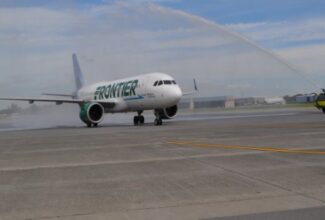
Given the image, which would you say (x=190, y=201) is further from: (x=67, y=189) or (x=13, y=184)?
(x=13, y=184)

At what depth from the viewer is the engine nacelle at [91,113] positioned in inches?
1447

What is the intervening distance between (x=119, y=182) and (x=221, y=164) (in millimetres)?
2982

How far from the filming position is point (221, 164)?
37.2 ft

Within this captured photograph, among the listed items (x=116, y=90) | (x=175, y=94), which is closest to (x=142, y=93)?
(x=175, y=94)

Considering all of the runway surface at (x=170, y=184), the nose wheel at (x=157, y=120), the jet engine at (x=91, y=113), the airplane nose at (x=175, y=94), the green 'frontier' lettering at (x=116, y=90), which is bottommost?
the runway surface at (x=170, y=184)

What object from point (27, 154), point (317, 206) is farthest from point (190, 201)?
point (27, 154)

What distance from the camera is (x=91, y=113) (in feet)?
123

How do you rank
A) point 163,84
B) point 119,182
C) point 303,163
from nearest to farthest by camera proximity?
point 119,182 < point 303,163 < point 163,84

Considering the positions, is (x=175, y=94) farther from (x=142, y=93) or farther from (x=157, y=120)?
(x=142, y=93)

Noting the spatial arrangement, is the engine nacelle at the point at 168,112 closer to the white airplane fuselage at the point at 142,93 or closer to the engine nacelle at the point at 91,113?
the white airplane fuselage at the point at 142,93

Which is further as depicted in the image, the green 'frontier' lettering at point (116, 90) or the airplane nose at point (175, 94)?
the green 'frontier' lettering at point (116, 90)

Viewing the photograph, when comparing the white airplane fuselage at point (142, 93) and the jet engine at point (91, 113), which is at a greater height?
the white airplane fuselage at point (142, 93)

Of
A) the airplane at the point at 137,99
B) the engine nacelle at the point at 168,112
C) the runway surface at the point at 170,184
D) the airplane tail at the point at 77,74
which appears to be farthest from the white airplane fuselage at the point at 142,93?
the runway surface at the point at 170,184

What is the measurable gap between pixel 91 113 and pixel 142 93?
468 cm
